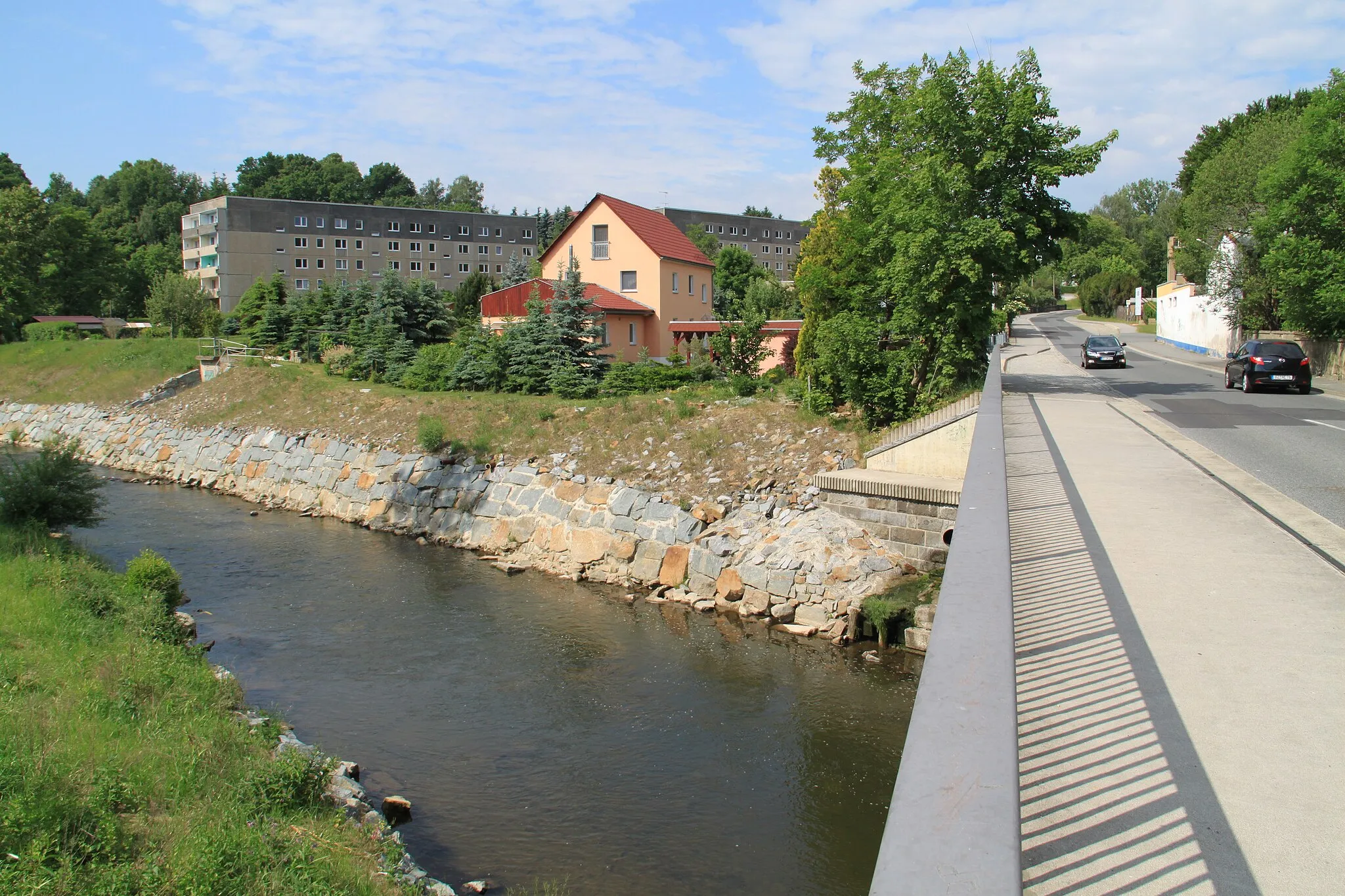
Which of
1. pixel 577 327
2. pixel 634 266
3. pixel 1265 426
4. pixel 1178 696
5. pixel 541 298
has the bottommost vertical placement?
pixel 1178 696

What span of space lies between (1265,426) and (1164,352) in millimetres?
33532

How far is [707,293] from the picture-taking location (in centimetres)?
4497

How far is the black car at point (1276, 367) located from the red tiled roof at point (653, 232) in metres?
23.7

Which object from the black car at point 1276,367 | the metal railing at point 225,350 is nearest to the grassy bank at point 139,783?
the black car at point 1276,367

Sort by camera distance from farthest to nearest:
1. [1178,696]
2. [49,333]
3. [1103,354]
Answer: [49,333] < [1103,354] < [1178,696]

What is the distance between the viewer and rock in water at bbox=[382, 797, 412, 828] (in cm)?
949

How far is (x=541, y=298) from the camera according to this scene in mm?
32406

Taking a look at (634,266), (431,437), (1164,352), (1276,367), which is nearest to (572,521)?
(431,437)

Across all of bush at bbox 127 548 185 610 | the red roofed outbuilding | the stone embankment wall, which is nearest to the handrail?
the stone embankment wall

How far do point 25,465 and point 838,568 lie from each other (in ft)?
54.4

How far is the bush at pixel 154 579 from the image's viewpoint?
45.1 ft

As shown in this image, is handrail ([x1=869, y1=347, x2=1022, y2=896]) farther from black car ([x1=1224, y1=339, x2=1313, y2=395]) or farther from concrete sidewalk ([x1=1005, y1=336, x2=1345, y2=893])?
black car ([x1=1224, y1=339, x2=1313, y2=395])

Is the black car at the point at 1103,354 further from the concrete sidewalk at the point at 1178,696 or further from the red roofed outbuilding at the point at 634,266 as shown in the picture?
the concrete sidewalk at the point at 1178,696

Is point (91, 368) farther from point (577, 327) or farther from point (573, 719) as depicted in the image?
point (573, 719)
